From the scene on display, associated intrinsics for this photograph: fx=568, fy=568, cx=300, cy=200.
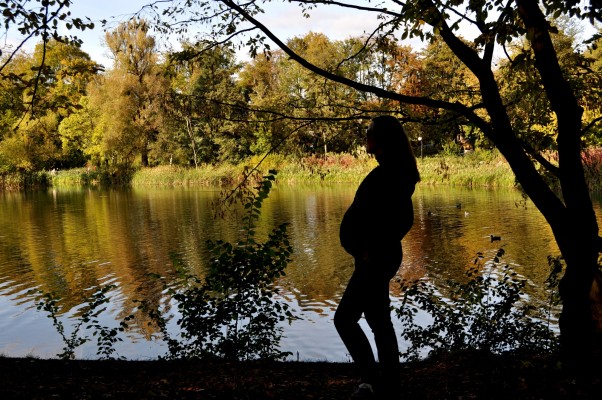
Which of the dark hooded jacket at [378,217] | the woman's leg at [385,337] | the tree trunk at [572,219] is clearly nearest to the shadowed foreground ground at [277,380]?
the tree trunk at [572,219]

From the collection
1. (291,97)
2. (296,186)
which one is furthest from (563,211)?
(296,186)

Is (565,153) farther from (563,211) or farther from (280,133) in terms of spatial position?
(280,133)

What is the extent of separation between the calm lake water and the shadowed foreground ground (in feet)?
6.51

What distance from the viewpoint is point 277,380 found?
4473 mm

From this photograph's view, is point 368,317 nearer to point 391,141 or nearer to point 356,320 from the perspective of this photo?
point 356,320

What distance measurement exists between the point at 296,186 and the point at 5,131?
115 feet

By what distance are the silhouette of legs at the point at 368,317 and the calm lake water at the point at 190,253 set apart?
3.75 m

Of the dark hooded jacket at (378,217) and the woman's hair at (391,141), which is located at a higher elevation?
the woman's hair at (391,141)

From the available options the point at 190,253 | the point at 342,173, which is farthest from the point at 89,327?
the point at 342,173

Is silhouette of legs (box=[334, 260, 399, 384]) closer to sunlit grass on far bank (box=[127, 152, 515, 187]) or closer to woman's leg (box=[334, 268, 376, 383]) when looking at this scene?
woman's leg (box=[334, 268, 376, 383])

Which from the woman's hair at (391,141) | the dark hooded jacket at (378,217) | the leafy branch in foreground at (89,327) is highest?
the woman's hair at (391,141)

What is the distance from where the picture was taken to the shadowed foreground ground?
376 cm

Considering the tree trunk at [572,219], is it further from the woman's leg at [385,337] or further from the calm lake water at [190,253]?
the calm lake water at [190,253]

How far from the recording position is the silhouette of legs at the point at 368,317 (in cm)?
325
